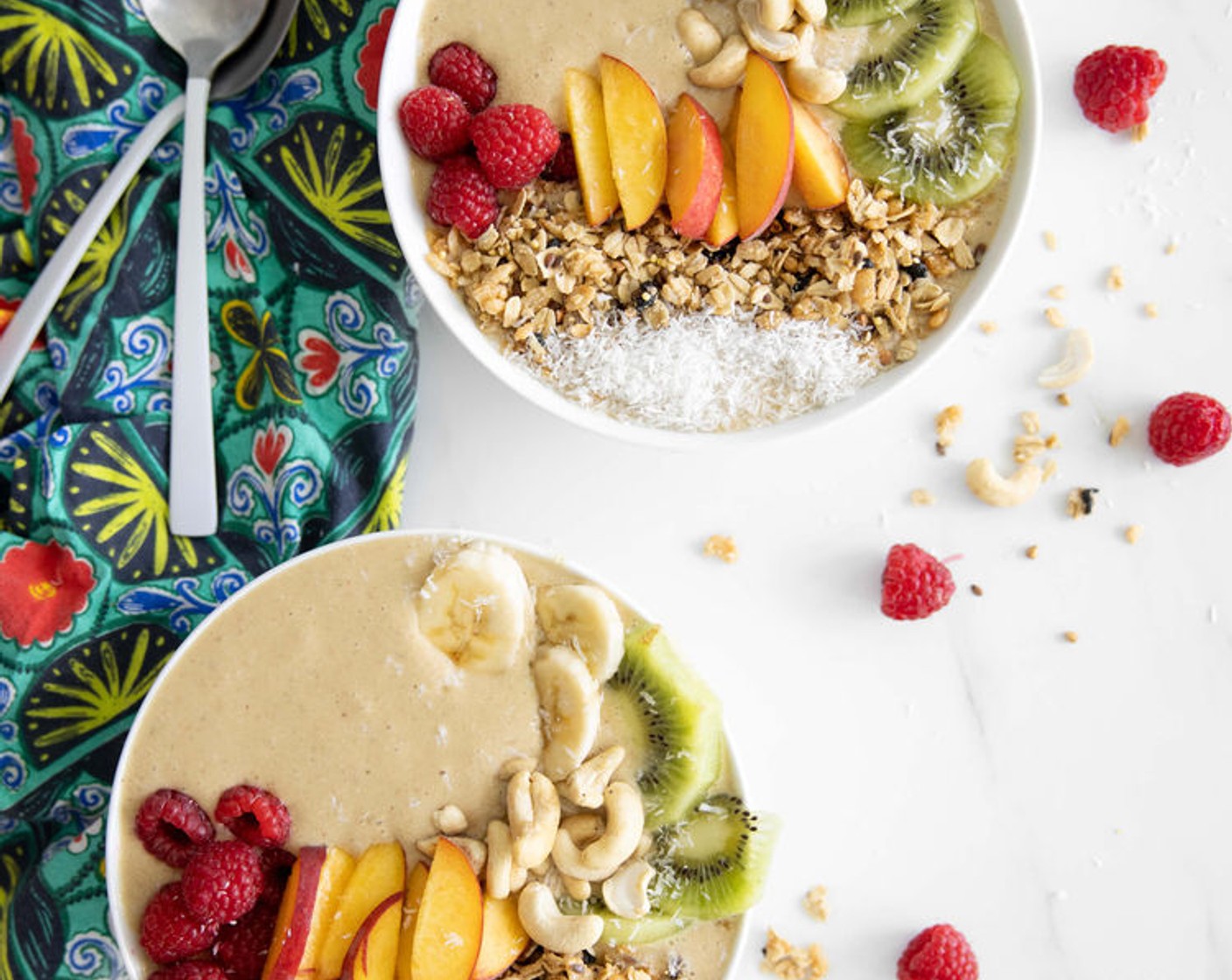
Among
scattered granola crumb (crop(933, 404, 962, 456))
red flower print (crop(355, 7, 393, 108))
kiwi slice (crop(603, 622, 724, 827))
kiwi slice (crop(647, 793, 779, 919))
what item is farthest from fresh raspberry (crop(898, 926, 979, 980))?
red flower print (crop(355, 7, 393, 108))

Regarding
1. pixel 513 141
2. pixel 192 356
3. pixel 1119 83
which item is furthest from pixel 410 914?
pixel 1119 83

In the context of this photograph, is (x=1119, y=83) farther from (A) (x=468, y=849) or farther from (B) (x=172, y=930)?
(B) (x=172, y=930)

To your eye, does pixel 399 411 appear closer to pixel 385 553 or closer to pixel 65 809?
pixel 385 553

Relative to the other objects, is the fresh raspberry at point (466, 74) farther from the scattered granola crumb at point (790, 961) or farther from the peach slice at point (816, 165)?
the scattered granola crumb at point (790, 961)

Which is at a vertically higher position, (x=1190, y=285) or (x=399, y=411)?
(x=1190, y=285)

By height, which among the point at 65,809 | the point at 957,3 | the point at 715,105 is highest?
the point at 957,3

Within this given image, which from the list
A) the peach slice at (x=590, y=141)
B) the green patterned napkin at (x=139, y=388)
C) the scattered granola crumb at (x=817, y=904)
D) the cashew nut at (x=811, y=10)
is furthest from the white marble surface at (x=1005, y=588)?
the cashew nut at (x=811, y=10)

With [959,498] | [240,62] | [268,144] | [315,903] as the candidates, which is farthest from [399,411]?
[959,498]
